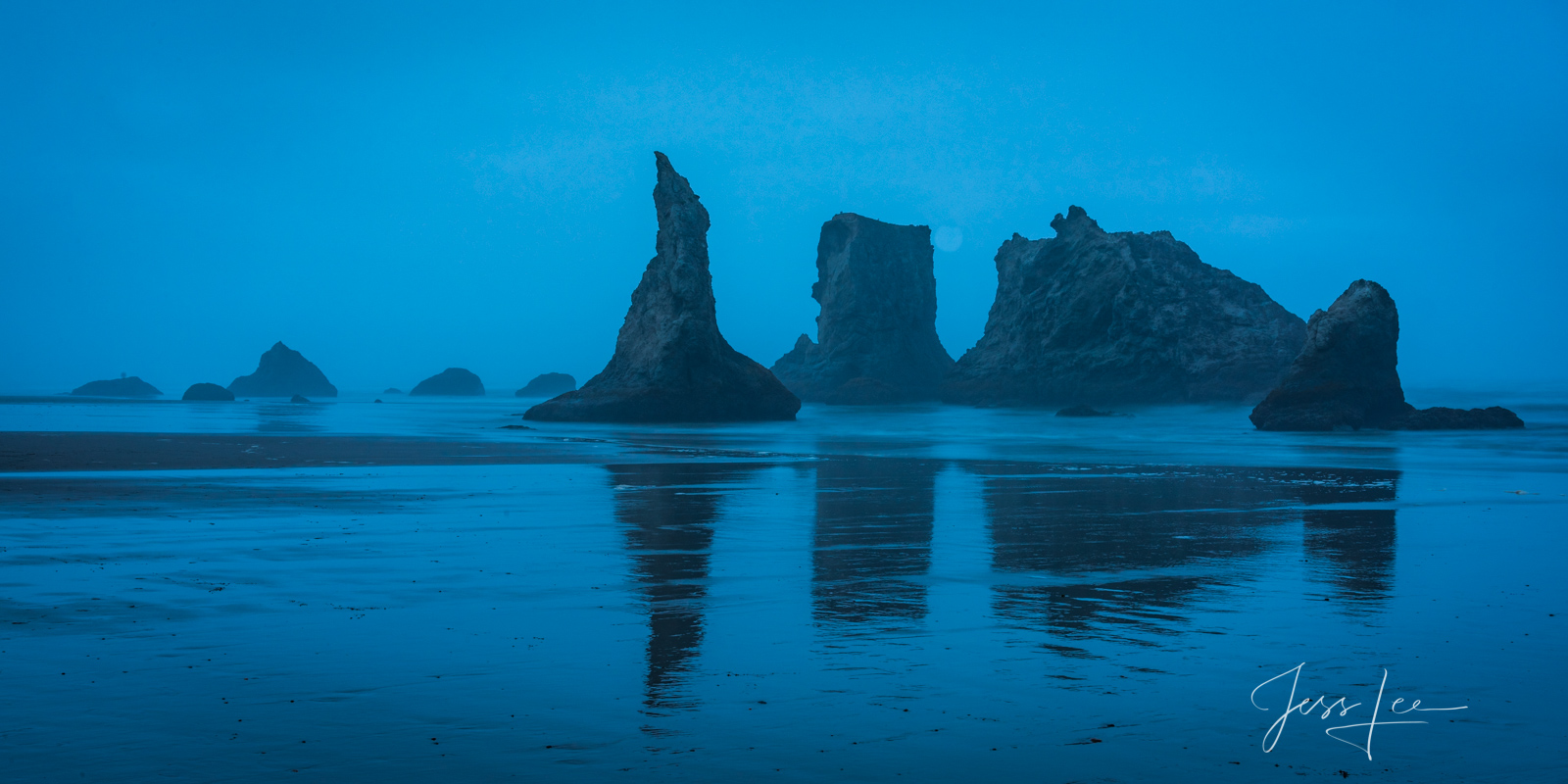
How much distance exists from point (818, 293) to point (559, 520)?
556ft

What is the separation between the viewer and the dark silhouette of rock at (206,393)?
170m

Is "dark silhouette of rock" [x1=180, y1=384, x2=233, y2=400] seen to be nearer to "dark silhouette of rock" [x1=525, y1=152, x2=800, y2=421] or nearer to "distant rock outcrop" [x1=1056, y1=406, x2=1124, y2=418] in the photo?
"dark silhouette of rock" [x1=525, y1=152, x2=800, y2=421]

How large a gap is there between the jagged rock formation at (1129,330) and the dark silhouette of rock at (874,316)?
70.1ft

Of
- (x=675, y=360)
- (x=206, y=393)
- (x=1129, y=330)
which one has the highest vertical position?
(x=1129, y=330)

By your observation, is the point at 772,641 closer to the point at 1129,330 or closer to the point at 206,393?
the point at 1129,330

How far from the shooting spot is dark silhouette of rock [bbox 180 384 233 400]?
170m

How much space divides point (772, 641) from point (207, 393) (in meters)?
185

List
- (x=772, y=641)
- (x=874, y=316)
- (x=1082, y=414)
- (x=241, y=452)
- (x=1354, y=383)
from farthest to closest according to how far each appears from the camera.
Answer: (x=874, y=316) → (x=1082, y=414) → (x=1354, y=383) → (x=241, y=452) → (x=772, y=641)

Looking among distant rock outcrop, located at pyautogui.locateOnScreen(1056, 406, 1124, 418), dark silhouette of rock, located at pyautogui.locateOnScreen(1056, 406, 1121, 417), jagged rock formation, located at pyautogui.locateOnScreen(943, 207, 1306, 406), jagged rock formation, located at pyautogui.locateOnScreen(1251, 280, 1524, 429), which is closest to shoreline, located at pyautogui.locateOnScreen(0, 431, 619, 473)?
jagged rock formation, located at pyautogui.locateOnScreen(1251, 280, 1524, 429)

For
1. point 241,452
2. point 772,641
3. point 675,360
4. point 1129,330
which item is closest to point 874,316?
point 1129,330

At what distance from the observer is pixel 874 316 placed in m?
173

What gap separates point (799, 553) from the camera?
14.6m
